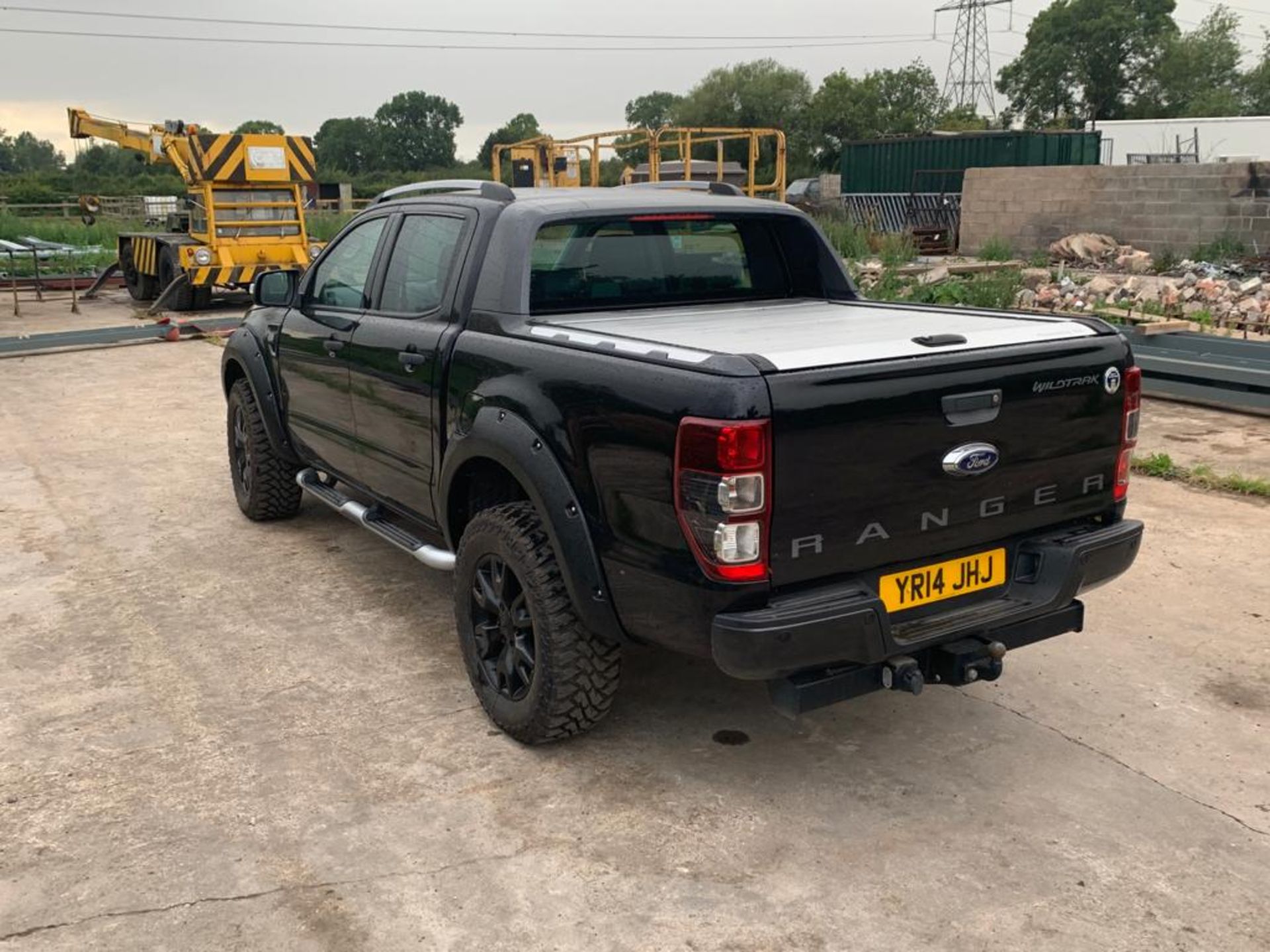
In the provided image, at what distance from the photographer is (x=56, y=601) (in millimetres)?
5285

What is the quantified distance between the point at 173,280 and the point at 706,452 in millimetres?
16921

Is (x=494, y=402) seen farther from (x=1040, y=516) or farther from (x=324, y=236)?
(x=324, y=236)

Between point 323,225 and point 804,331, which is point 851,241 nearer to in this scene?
point 804,331

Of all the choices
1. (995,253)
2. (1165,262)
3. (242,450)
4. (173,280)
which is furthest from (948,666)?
(1165,262)

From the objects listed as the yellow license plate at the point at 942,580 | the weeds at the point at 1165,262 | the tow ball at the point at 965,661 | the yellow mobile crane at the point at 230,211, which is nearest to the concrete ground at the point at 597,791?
the tow ball at the point at 965,661

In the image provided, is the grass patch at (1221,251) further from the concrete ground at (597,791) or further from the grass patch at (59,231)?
the grass patch at (59,231)

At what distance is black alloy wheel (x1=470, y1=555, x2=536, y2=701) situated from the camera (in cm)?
379

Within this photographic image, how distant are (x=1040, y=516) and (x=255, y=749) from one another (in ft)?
8.88

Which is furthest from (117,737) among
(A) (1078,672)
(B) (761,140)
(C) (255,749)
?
(B) (761,140)

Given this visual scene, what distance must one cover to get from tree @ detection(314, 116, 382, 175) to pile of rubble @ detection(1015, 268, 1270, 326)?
99184mm

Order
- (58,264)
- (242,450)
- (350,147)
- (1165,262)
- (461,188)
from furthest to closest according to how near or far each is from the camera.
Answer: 1. (350,147)
2. (58,264)
3. (1165,262)
4. (242,450)
5. (461,188)

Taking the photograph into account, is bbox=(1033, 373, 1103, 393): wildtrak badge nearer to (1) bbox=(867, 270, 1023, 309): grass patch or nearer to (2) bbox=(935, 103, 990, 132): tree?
(1) bbox=(867, 270, 1023, 309): grass patch

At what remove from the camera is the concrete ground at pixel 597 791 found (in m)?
2.95

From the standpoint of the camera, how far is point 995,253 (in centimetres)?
1914
